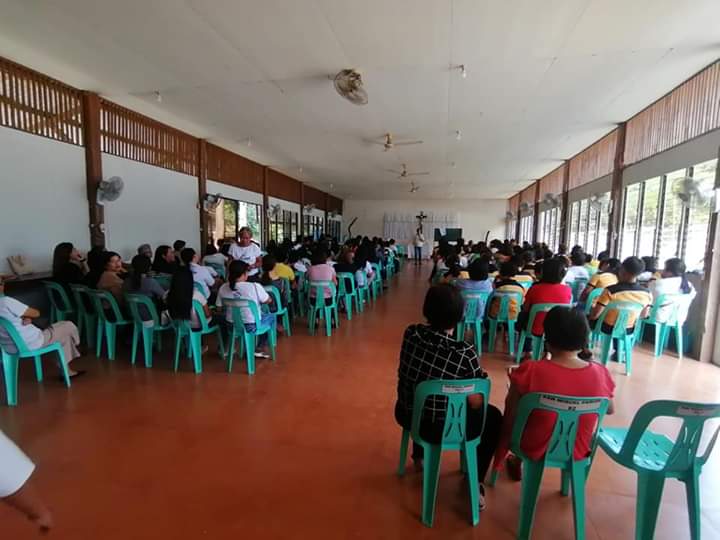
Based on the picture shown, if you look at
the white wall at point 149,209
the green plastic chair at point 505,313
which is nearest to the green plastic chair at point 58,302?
the white wall at point 149,209

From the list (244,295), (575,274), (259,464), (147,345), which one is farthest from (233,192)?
(259,464)

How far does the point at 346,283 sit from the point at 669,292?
394cm

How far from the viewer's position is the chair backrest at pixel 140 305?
364 centimetres

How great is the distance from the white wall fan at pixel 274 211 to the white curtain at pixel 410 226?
823 centimetres

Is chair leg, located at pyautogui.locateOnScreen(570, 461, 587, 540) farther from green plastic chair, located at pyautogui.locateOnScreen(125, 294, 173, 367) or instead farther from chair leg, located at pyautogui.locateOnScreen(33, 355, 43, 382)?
chair leg, located at pyautogui.locateOnScreen(33, 355, 43, 382)

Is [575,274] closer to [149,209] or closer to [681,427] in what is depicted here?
[681,427]

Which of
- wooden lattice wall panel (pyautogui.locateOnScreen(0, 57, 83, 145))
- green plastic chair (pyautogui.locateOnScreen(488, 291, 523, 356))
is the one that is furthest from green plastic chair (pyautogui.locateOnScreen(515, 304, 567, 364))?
wooden lattice wall panel (pyautogui.locateOnScreen(0, 57, 83, 145))

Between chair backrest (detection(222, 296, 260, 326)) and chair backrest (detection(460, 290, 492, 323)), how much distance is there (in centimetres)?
210

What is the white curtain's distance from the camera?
61.2 feet

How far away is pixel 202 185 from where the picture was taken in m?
7.90

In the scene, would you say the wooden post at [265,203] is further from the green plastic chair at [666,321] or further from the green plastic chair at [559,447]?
the green plastic chair at [559,447]

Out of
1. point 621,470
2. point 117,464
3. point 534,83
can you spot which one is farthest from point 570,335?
point 534,83

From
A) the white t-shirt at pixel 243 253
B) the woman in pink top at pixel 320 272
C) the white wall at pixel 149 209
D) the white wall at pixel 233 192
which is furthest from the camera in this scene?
the white wall at pixel 233 192

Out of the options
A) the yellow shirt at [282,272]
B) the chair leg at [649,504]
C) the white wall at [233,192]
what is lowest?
the chair leg at [649,504]
